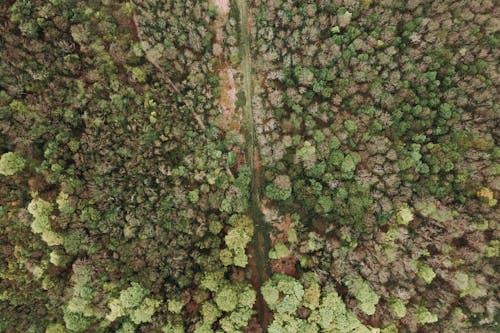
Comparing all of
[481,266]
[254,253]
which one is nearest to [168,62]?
[254,253]

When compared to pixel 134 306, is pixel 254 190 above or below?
above

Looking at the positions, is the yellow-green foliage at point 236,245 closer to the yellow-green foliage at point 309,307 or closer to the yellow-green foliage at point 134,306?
the yellow-green foliage at point 309,307

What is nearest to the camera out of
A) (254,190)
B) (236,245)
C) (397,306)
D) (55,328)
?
(55,328)

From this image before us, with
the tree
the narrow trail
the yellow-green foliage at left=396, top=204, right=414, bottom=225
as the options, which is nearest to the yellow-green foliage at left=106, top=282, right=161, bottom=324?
the narrow trail

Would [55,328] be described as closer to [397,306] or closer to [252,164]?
[252,164]

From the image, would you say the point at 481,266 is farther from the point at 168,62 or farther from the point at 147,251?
the point at 168,62

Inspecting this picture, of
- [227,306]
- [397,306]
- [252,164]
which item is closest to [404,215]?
[397,306]
